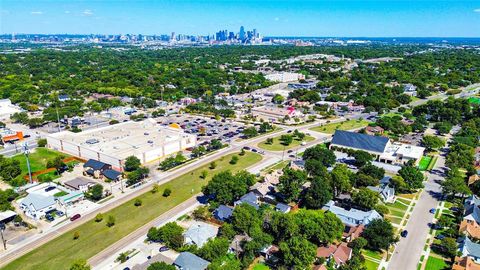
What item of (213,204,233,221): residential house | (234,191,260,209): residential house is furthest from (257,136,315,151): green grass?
(213,204,233,221): residential house

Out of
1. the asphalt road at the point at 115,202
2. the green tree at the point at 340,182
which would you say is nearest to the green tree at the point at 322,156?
the green tree at the point at 340,182

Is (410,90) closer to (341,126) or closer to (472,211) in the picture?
(341,126)

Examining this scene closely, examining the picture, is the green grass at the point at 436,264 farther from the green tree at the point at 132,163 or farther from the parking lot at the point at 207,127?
the parking lot at the point at 207,127

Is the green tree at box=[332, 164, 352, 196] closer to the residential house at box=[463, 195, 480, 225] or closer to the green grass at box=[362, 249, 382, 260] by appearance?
the green grass at box=[362, 249, 382, 260]

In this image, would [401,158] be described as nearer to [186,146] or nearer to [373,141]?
[373,141]

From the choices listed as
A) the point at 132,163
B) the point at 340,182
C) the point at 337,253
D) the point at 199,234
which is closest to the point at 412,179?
the point at 340,182

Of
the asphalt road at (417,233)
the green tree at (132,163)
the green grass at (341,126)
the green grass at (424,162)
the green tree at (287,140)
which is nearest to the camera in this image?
the asphalt road at (417,233)

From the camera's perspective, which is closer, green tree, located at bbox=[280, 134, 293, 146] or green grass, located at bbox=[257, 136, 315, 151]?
green grass, located at bbox=[257, 136, 315, 151]
